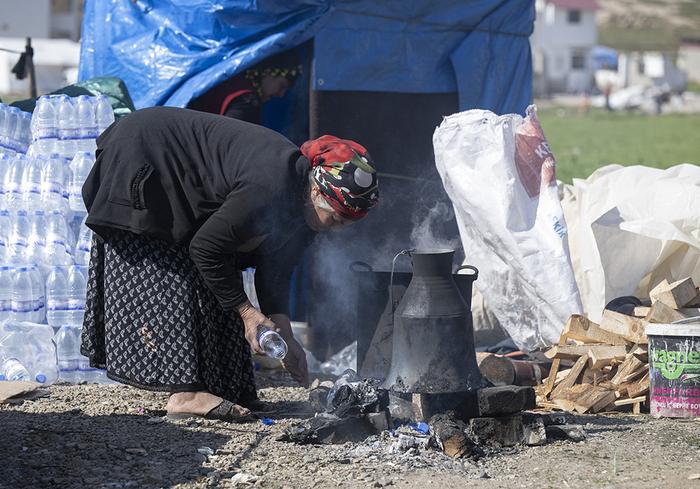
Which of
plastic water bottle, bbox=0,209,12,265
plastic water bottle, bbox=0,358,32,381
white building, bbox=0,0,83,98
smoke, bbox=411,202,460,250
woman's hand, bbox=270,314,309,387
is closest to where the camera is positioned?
woman's hand, bbox=270,314,309,387

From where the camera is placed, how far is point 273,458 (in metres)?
4.39

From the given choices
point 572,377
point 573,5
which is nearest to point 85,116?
point 572,377

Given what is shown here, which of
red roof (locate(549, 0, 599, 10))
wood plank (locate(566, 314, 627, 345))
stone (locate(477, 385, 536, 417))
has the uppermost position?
red roof (locate(549, 0, 599, 10))

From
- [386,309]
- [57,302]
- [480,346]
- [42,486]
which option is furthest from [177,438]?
[480,346]

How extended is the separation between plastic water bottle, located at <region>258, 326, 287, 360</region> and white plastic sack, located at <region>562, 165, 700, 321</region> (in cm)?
277

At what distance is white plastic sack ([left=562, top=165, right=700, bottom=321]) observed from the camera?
652 centimetres

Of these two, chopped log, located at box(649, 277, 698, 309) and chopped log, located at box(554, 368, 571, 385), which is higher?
chopped log, located at box(649, 277, 698, 309)

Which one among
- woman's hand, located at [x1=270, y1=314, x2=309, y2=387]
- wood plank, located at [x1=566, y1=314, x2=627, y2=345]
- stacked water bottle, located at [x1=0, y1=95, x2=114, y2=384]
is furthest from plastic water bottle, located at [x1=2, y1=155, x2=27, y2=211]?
wood plank, located at [x1=566, y1=314, x2=627, y2=345]

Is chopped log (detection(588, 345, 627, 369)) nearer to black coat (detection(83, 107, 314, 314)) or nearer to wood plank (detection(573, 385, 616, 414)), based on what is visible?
wood plank (detection(573, 385, 616, 414))

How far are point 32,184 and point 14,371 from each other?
1.18 meters

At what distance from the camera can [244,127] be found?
180 inches

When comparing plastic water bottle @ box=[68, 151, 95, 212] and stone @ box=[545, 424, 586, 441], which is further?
plastic water bottle @ box=[68, 151, 95, 212]

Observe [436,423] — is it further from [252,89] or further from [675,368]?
[252,89]

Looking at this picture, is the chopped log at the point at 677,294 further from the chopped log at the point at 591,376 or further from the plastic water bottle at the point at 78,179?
the plastic water bottle at the point at 78,179
